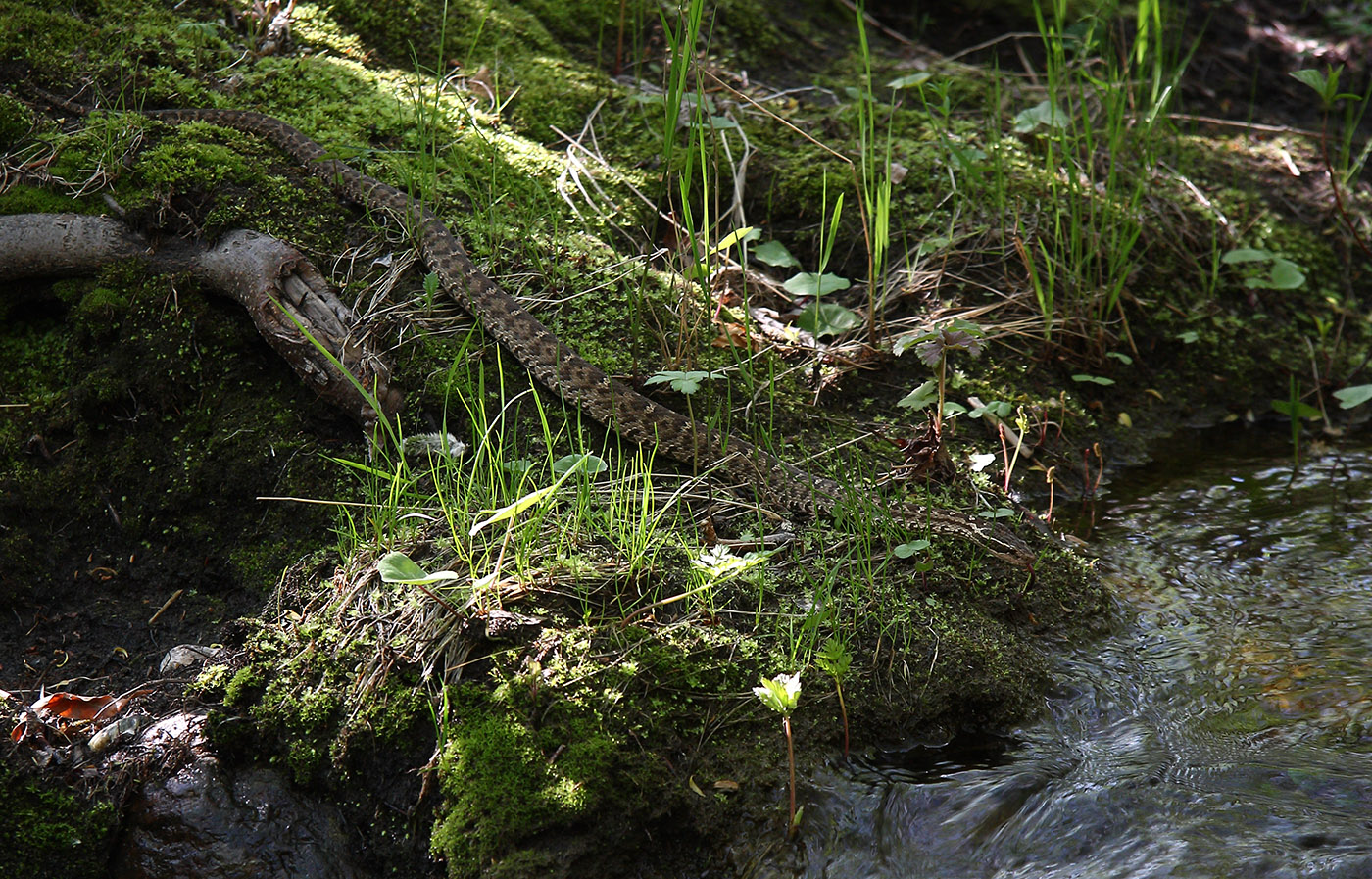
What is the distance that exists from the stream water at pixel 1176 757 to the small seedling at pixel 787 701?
0.09 meters

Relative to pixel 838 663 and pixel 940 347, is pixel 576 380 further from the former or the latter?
pixel 838 663

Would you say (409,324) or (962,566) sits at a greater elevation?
(409,324)

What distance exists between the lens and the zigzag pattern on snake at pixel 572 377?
150 inches

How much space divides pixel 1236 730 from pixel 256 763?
10.8 feet

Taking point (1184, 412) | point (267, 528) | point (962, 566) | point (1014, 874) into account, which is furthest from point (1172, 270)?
point (267, 528)

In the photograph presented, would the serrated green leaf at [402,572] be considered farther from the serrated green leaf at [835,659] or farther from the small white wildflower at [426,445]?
the serrated green leaf at [835,659]

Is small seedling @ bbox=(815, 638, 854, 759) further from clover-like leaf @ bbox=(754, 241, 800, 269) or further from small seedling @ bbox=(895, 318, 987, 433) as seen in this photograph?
clover-like leaf @ bbox=(754, 241, 800, 269)

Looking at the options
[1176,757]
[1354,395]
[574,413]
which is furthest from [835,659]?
[1354,395]

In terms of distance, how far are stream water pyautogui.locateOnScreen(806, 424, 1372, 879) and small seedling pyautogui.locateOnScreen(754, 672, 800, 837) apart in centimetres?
9

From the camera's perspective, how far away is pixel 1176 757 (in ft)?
10.4

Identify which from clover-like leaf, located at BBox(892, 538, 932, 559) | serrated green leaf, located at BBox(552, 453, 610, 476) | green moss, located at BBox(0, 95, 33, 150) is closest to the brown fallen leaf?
serrated green leaf, located at BBox(552, 453, 610, 476)

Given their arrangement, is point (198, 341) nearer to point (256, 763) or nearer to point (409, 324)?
point (409, 324)

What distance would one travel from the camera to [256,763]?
3117mm

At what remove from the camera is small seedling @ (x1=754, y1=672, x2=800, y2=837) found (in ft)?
9.14
